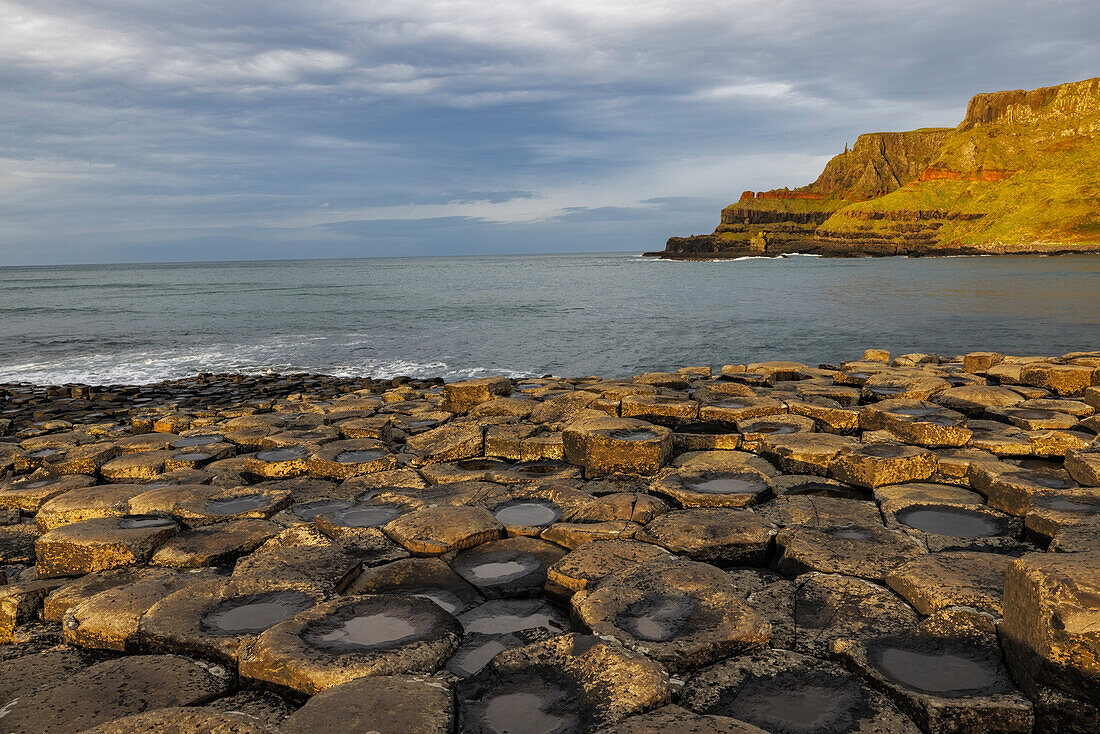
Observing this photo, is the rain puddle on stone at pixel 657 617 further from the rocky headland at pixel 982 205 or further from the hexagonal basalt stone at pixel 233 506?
the rocky headland at pixel 982 205

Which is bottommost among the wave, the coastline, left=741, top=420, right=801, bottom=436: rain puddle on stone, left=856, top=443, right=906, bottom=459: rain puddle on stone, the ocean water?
the wave

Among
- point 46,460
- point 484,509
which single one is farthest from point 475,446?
point 46,460

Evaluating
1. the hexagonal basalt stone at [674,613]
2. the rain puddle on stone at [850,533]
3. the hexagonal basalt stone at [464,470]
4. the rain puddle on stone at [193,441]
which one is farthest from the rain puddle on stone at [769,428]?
the rain puddle on stone at [193,441]

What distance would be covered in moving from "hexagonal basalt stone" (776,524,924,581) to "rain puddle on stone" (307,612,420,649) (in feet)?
7.27

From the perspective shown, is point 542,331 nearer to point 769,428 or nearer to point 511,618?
point 769,428

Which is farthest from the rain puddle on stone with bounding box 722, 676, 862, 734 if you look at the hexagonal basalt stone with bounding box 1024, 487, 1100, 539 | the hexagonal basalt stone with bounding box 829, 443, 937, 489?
the hexagonal basalt stone with bounding box 829, 443, 937, 489

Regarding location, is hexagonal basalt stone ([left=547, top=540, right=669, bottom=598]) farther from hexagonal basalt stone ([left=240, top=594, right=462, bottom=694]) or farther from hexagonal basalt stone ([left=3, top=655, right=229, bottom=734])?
hexagonal basalt stone ([left=3, top=655, right=229, bottom=734])

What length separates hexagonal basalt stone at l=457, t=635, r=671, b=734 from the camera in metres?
2.40

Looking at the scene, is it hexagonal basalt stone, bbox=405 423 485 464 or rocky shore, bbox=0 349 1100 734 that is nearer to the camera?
rocky shore, bbox=0 349 1100 734

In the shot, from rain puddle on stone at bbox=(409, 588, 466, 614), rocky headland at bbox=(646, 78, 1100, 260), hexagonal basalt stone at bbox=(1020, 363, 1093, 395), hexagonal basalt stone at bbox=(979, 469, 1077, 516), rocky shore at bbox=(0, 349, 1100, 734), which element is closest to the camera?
rocky shore at bbox=(0, 349, 1100, 734)

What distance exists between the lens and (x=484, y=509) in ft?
15.0

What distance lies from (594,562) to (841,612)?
133 cm

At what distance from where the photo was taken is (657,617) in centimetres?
308

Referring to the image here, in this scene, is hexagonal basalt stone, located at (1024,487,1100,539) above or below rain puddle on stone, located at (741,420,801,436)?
above
